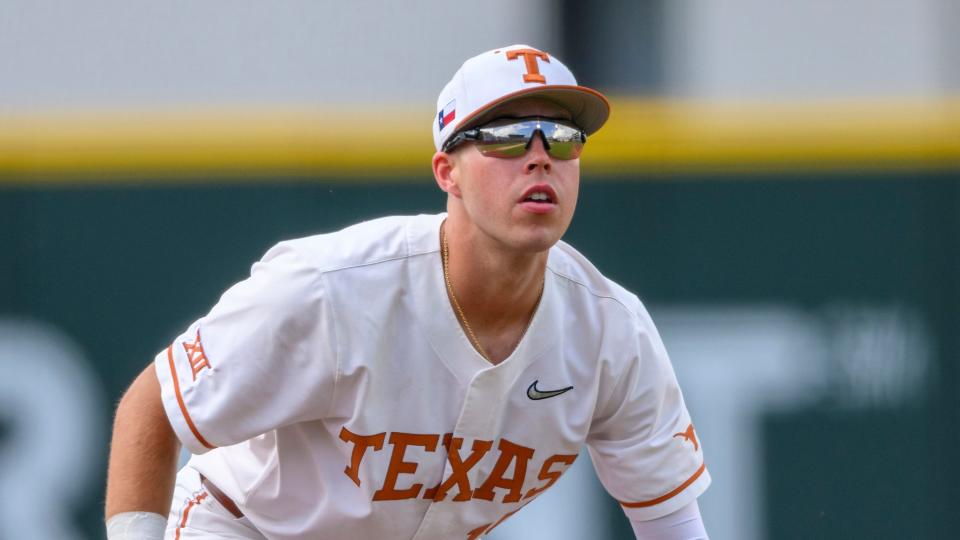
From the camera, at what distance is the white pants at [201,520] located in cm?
376

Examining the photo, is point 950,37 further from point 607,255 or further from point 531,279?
point 531,279

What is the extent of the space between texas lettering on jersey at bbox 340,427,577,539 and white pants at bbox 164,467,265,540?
0.37 m

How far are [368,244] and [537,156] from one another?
0.44m

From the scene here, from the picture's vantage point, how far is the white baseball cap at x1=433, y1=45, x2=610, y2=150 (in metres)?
3.38

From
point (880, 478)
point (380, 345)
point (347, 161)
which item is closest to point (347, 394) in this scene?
point (380, 345)

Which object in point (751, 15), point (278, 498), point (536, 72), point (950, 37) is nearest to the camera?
point (536, 72)

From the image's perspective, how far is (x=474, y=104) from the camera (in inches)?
134

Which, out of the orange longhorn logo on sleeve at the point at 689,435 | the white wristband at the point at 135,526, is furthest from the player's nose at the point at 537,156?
the white wristband at the point at 135,526

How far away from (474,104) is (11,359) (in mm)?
3523

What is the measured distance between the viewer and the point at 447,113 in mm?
3508

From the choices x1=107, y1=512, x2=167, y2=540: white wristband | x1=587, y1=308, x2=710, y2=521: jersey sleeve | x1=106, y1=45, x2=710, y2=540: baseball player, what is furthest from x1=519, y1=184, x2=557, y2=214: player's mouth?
x1=107, y1=512, x2=167, y2=540: white wristband

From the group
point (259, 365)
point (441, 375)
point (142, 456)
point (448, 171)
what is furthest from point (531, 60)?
point (142, 456)

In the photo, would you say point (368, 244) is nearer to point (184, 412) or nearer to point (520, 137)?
point (520, 137)

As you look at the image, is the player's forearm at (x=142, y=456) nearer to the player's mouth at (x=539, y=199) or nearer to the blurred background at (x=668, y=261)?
the player's mouth at (x=539, y=199)
